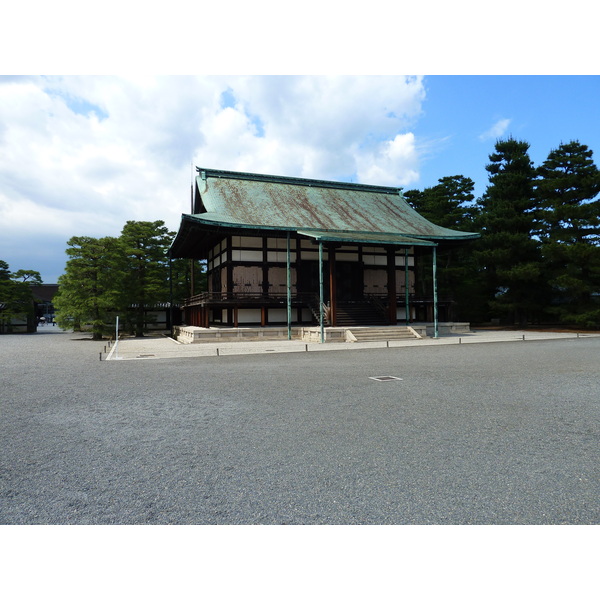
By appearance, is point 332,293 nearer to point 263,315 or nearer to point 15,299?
point 263,315

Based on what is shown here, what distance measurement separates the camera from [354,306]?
2477 cm

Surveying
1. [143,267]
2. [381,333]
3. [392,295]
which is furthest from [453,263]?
[143,267]

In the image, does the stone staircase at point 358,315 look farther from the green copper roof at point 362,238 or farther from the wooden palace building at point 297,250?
the green copper roof at point 362,238

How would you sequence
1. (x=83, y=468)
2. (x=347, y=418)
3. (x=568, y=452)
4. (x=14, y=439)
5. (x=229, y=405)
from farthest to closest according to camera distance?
1. (x=229, y=405)
2. (x=347, y=418)
3. (x=14, y=439)
4. (x=568, y=452)
5. (x=83, y=468)

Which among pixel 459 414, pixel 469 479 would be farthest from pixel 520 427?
pixel 469 479

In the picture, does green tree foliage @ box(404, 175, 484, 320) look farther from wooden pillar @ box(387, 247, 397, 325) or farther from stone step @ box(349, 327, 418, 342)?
stone step @ box(349, 327, 418, 342)

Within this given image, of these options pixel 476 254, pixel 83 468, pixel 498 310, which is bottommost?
pixel 83 468

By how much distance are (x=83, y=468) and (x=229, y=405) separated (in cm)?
283

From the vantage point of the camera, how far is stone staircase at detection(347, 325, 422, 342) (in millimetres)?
20625

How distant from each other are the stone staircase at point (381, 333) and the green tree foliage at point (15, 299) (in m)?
30.1

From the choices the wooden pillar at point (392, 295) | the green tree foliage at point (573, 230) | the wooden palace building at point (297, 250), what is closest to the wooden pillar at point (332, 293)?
the wooden palace building at point (297, 250)

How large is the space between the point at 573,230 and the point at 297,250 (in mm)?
18889

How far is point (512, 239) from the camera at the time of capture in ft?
98.6

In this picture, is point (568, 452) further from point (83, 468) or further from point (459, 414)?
point (83, 468)
